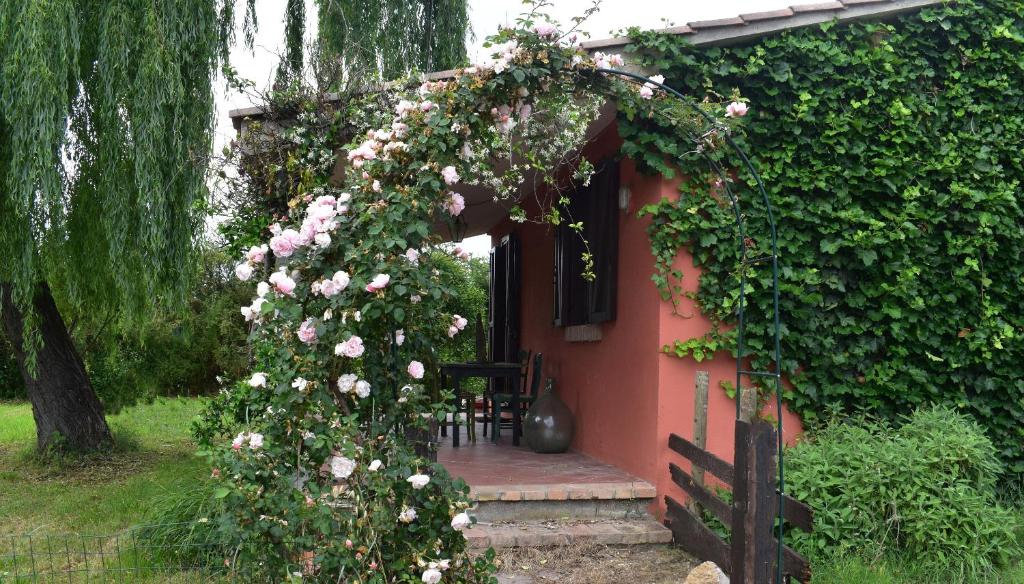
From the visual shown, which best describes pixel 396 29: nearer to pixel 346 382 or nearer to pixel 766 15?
pixel 766 15

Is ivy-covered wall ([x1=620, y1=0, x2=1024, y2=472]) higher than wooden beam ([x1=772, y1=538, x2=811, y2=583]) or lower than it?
higher

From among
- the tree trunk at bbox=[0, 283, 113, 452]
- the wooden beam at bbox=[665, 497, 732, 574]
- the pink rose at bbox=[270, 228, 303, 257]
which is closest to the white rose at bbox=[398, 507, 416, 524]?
the pink rose at bbox=[270, 228, 303, 257]

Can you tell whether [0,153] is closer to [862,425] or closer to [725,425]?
[725,425]

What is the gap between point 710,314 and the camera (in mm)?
4953

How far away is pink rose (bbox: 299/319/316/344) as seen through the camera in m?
2.90

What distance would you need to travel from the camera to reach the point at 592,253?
6.11 meters

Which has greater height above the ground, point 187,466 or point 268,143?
point 268,143

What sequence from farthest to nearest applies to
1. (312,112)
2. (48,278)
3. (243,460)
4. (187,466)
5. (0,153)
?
(187,466)
(48,278)
(0,153)
(312,112)
(243,460)

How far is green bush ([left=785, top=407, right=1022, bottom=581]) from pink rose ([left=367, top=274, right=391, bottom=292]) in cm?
246

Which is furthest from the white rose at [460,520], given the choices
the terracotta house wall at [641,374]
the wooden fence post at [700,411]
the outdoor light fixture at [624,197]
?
the outdoor light fixture at [624,197]

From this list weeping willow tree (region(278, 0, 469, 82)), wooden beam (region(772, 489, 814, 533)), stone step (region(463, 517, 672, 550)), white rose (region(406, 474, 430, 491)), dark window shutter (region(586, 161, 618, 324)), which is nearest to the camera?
white rose (region(406, 474, 430, 491))

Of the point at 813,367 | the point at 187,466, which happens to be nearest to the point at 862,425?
the point at 813,367

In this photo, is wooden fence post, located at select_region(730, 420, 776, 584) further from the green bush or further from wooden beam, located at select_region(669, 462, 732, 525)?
the green bush

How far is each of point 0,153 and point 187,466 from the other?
119 inches
